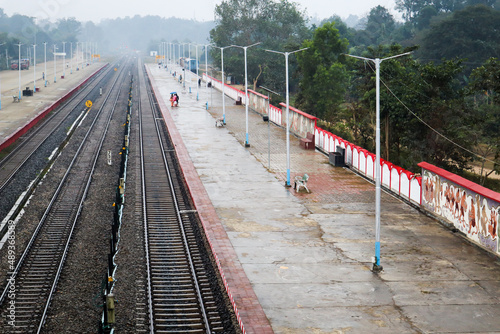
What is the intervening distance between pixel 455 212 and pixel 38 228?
1653 centimetres

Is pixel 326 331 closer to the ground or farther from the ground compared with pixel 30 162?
closer to the ground

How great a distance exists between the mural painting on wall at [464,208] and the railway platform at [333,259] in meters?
0.51

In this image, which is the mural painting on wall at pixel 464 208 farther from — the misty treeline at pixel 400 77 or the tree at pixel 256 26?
the tree at pixel 256 26

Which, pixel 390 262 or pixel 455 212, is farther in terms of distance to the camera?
pixel 455 212

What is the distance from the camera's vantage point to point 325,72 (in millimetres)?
59156

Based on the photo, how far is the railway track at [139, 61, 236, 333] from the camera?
677 inches

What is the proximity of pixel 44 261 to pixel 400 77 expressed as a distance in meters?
25.9

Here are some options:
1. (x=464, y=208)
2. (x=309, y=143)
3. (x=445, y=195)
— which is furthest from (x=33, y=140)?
(x=464, y=208)

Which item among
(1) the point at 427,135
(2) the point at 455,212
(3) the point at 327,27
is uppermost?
(3) the point at 327,27

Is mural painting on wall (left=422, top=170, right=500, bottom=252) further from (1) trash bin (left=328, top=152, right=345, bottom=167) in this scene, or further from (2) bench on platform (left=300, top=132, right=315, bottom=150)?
(2) bench on platform (left=300, top=132, right=315, bottom=150)

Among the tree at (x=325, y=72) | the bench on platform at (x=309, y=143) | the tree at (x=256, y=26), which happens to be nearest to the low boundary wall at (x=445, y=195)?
the bench on platform at (x=309, y=143)

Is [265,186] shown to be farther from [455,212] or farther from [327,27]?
[327,27]

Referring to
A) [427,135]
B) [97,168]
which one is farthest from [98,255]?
[427,135]

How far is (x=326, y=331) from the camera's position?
1622cm
